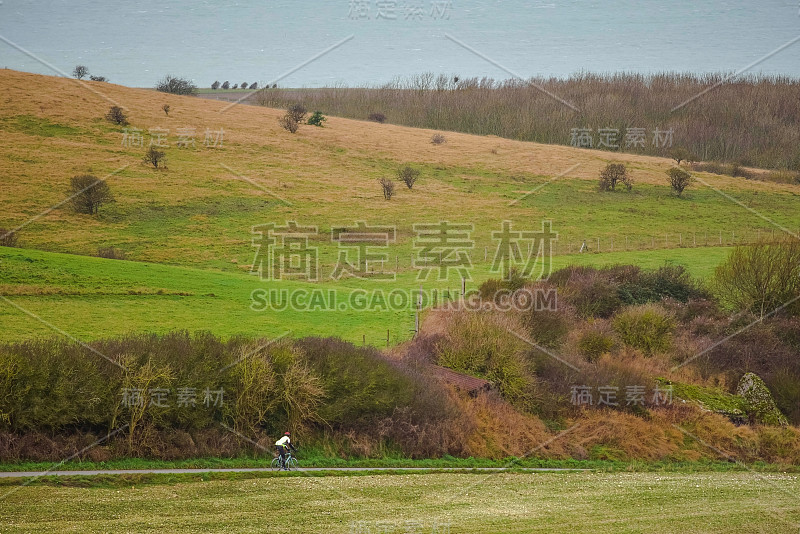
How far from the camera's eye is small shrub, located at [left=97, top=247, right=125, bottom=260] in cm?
5428

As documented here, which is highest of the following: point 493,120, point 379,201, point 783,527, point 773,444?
point 493,120

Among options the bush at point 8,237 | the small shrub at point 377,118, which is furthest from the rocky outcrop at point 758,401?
the small shrub at point 377,118

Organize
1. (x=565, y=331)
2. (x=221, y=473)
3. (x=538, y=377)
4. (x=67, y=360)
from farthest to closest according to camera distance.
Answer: (x=565, y=331) → (x=538, y=377) → (x=67, y=360) → (x=221, y=473)

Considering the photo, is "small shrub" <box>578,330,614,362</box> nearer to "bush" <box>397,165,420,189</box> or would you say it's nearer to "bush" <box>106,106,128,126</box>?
"bush" <box>397,165,420,189</box>

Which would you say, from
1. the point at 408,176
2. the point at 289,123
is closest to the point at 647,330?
the point at 408,176

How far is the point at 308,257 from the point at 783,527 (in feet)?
142

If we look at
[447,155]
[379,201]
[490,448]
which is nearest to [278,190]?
[379,201]

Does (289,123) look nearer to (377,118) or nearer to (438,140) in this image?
(438,140)

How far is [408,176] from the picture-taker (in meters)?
82.8

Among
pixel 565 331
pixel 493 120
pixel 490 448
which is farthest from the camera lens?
pixel 493 120

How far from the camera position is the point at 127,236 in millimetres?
61969

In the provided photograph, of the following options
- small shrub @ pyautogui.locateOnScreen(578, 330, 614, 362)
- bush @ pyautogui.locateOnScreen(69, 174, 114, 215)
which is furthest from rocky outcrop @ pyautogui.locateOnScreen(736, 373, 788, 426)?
Answer: bush @ pyautogui.locateOnScreen(69, 174, 114, 215)

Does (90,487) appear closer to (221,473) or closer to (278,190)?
(221,473)

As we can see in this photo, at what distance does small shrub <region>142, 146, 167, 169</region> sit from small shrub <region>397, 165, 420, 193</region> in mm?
25296
